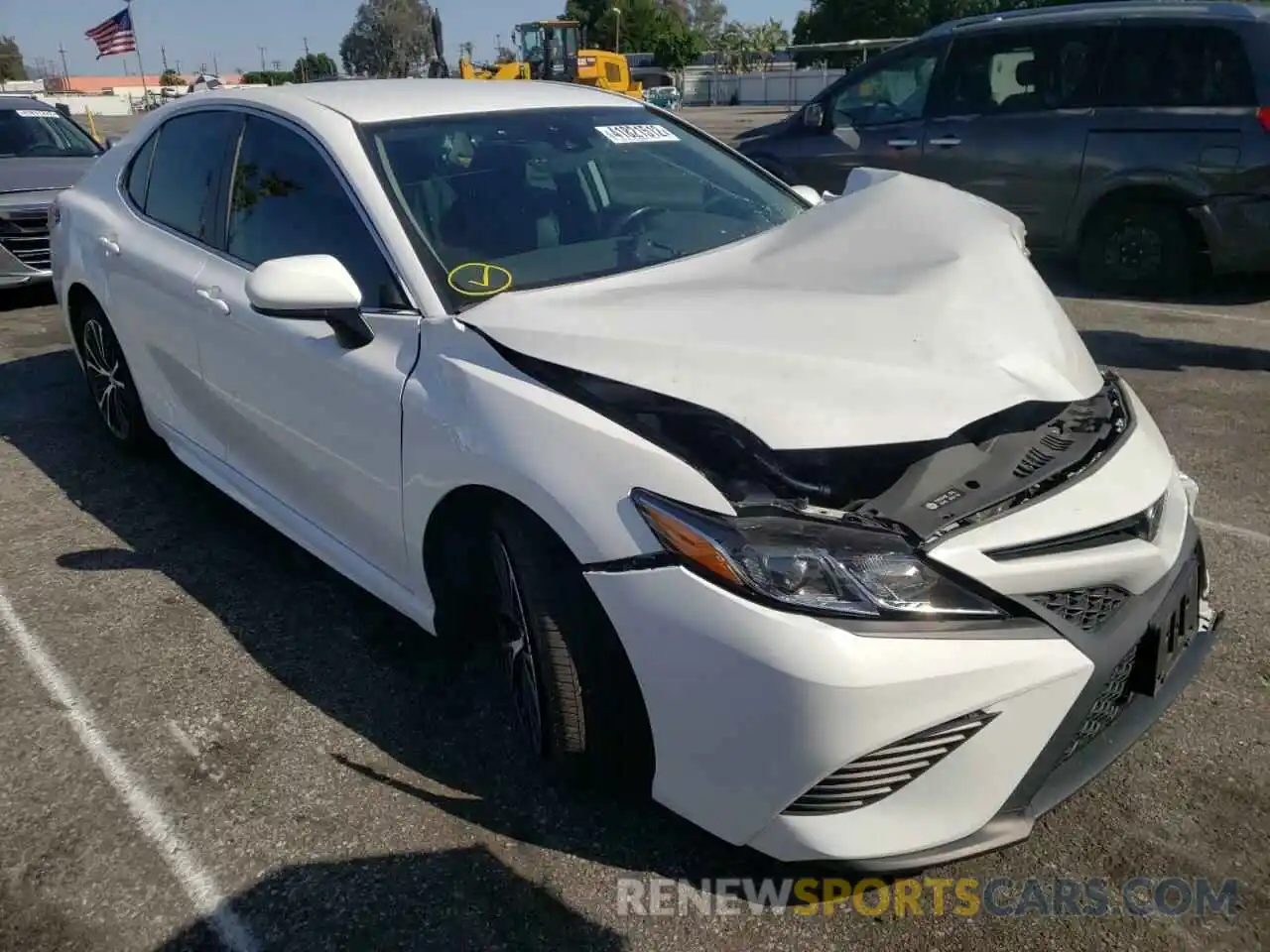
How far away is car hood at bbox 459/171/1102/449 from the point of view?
218cm

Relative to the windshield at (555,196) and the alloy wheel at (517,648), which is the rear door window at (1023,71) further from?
the alloy wheel at (517,648)

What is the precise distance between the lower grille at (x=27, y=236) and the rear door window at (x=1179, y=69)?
25.7 ft

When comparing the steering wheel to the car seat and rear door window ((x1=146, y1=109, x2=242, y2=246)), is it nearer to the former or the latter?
the car seat

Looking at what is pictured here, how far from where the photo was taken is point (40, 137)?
959 centimetres

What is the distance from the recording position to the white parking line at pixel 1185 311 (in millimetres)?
6883

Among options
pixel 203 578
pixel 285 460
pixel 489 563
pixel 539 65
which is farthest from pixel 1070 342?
pixel 539 65

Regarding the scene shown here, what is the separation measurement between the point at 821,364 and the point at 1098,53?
6451 mm

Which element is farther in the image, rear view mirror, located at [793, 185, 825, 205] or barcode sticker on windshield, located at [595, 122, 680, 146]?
rear view mirror, located at [793, 185, 825, 205]

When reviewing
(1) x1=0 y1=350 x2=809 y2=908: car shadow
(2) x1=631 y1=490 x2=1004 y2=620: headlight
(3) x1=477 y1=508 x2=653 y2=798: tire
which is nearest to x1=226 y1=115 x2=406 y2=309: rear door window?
(3) x1=477 y1=508 x2=653 y2=798: tire

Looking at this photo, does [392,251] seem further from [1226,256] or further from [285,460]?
[1226,256]

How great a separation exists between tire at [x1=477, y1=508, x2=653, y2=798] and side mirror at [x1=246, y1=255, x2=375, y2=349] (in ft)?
2.43

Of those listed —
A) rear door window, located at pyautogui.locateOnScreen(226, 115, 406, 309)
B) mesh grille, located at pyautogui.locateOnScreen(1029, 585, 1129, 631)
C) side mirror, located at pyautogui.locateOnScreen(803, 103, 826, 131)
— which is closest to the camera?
mesh grille, located at pyautogui.locateOnScreen(1029, 585, 1129, 631)

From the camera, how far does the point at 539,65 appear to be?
1145 inches

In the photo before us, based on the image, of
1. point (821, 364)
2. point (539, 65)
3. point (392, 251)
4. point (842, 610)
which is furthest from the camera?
point (539, 65)
